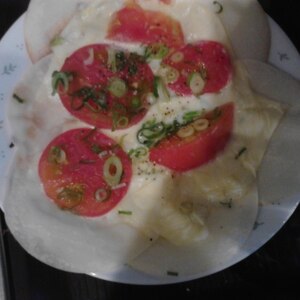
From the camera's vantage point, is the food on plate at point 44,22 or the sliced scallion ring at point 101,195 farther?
the food on plate at point 44,22

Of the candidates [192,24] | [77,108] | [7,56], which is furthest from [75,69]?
[192,24]

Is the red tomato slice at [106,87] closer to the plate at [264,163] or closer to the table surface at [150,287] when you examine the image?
the plate at [264,163]

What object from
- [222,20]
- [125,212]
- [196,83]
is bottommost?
[125,212]

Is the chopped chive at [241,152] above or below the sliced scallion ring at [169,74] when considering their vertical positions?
below

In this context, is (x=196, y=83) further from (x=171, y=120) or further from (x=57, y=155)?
(x=57, y=155)

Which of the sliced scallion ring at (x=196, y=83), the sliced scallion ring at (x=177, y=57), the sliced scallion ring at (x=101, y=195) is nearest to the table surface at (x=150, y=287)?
the sliced scallion ring at (x=101, y=195)

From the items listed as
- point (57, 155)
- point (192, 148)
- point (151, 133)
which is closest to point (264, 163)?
point (192, 148)
